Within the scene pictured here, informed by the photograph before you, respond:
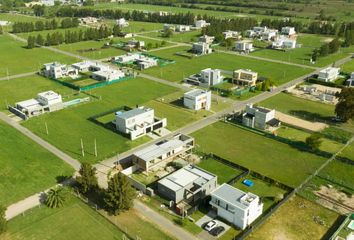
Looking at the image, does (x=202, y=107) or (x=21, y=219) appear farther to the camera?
(x=202, y=107)

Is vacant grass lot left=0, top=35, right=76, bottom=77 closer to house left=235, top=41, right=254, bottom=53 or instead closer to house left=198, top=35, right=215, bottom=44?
house left=198, top=35, right=215, bottom=44

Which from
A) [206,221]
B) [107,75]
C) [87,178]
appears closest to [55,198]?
[87,178]

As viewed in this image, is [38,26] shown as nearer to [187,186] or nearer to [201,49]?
[201,49]

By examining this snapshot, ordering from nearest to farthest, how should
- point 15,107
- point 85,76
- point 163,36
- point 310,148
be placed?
point 310,148, point 15,107, point 85,76, point 163,36

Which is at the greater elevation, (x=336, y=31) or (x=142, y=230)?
(x=336, y=31)

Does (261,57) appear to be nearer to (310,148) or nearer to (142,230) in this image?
(310,148)

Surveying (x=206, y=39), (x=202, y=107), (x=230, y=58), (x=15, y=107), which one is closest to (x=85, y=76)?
(x=15, y=107)

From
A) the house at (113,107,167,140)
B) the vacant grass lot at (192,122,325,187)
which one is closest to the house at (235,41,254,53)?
the vacant grass lot at (192,122,325,187)

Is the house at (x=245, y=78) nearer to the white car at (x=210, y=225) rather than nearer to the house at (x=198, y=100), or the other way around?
the house at (x=198, y=100)
